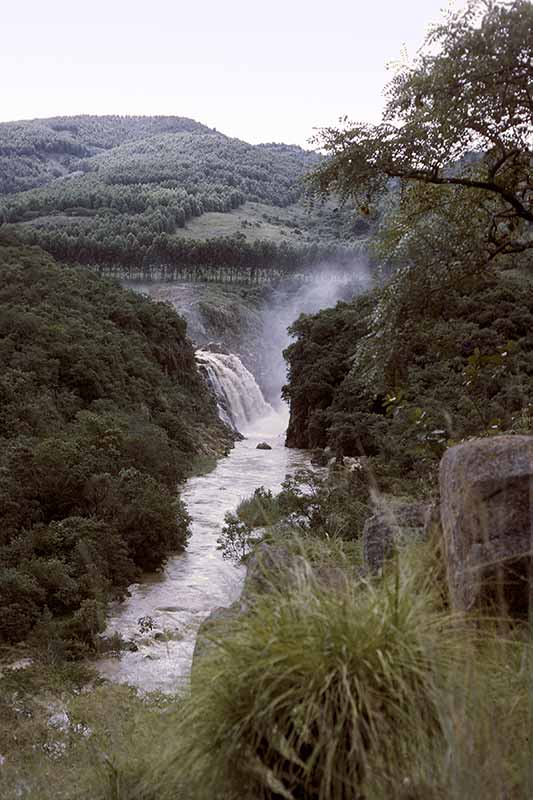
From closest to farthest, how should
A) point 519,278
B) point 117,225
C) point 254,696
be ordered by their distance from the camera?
point 254,696 < point 519,278 < point 117,225

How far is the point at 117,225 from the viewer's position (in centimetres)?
9469

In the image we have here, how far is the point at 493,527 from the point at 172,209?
105452 millimetres

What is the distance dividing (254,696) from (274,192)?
5478 inches

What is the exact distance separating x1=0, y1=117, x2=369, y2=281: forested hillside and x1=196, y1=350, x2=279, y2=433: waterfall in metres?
11.9

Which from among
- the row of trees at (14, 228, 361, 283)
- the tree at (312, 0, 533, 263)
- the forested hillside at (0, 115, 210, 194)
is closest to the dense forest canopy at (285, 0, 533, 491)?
the tree at (312, 0, 533, 263)

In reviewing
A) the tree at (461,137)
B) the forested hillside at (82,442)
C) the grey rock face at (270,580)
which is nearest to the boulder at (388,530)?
the grey rock face at (270,580)

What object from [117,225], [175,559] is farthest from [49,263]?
[117,225]

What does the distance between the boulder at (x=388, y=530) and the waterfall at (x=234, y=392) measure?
1390 inches

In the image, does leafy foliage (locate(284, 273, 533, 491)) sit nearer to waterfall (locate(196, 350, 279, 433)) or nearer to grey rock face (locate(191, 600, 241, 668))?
grey rock face (locate(191, 600, 241, 668))

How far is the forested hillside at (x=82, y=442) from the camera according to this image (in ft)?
40.8

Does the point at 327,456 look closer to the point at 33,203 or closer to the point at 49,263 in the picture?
the point at 49,263

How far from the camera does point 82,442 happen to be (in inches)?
749

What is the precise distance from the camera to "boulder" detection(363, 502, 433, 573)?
4.96 m

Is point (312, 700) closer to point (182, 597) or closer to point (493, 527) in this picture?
point (493, 527)
